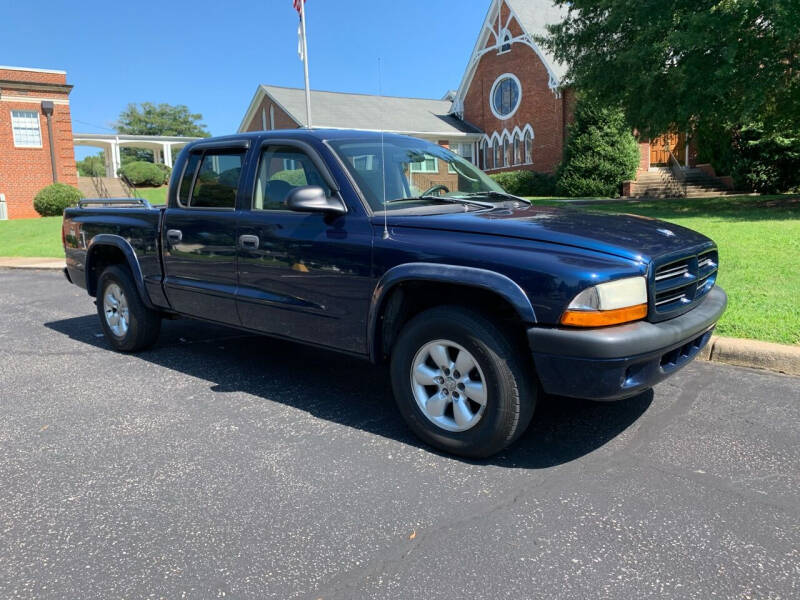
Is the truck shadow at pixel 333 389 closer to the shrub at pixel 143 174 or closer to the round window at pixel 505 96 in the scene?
the round window at pixel 505 96

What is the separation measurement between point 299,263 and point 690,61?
13717 millimetres

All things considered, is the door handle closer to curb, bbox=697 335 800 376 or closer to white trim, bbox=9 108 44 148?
curb, bbox=697 335 800 376

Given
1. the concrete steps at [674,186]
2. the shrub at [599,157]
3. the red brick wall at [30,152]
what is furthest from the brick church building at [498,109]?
the red brick wall at [30,152]

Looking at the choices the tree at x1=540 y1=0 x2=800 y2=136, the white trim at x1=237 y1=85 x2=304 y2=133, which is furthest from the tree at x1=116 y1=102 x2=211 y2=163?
the tree at x1=540 y1=0 x2=800 y2=136

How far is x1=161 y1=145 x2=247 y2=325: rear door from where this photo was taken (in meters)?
4.72

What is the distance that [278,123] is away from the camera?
35.5m

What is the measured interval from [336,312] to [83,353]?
3320 millimetres

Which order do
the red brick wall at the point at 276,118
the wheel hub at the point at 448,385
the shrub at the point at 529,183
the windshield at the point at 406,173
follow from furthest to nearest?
1. the red brick wall at the point at 276,118
2. the shrub at the point at 529,183
3. the windshield at the point at 406,173
4. the wheel hub at the point at 448,385

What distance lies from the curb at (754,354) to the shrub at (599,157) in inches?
799

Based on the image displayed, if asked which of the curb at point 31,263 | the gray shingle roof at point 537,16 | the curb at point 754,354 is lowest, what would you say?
the curb at point 754,354

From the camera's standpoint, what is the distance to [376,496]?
316 centimetres

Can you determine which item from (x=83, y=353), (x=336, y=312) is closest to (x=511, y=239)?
(x=336, y=312)

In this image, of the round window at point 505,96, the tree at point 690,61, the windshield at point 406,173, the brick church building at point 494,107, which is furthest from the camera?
the round window at point 505,96

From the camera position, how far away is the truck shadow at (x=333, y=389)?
376 cm
